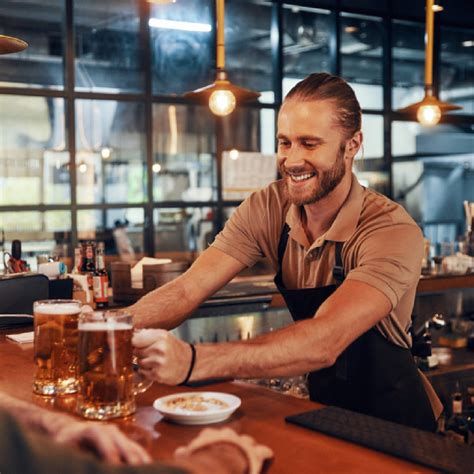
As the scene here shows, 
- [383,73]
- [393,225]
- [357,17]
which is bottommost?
[393,225]

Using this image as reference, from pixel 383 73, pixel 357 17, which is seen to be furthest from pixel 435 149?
pixel 357 17

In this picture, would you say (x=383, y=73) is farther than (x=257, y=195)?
Yes

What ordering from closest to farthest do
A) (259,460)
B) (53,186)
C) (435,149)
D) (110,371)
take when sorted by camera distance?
(259,460)
(110,371)
(53,186)
(435,149)

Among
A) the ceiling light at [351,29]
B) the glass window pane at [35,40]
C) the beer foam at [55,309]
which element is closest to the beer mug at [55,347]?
the beer foam at [55,309]

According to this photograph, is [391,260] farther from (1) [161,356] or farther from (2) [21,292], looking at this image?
(2) [21,292]

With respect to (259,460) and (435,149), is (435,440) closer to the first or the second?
(259,460)

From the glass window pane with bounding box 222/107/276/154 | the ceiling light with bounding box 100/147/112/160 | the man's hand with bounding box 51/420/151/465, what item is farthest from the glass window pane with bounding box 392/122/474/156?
the man's hand with bounding box 51/420/151/465

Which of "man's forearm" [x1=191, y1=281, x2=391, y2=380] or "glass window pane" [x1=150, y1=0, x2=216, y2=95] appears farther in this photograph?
"glass window pane" [x1=150, y1=0, x2=216, y2=95]

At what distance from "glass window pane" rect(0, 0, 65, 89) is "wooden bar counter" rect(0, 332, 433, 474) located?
4620 mm

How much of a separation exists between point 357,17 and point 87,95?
2.86 metres

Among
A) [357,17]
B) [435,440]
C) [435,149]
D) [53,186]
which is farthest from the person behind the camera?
[435,149]

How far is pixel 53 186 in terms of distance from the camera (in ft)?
19.9

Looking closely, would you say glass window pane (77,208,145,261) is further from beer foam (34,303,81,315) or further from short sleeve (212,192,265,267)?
beer foam (34,303,81,315)

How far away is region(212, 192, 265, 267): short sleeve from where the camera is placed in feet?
7.78
